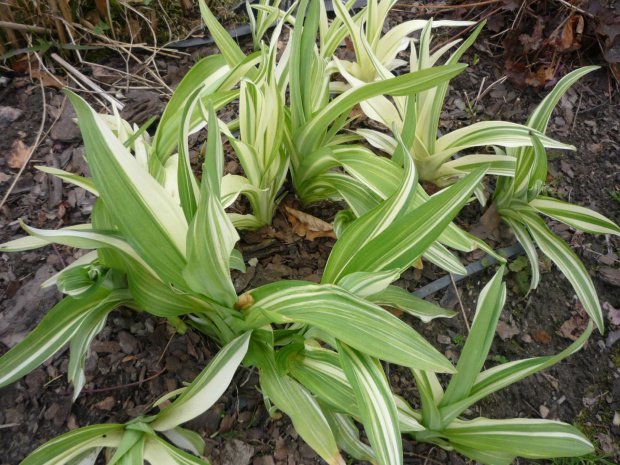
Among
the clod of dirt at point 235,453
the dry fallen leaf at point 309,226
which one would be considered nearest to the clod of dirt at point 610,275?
the dry fallen leaf at point 309,226

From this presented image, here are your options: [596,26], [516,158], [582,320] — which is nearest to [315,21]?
[516,158]

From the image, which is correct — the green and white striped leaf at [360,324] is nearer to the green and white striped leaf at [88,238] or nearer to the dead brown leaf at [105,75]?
the green and white striped leaf at [88,238]

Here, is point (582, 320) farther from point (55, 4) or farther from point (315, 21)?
point (55, 4)

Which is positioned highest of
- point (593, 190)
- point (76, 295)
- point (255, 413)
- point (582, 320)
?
point (76, 295)

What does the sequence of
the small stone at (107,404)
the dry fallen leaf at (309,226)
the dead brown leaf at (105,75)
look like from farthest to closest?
the dead brown leaf at (105,75) < the dry fallen leaf at (309,226) < the small stone at (107,404)

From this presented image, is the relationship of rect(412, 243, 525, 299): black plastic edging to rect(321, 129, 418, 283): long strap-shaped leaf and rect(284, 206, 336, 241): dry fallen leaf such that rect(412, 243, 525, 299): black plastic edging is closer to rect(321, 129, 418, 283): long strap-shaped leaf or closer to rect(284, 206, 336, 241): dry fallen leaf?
rect(284, 206, 336, 241): dry fallen leaf
